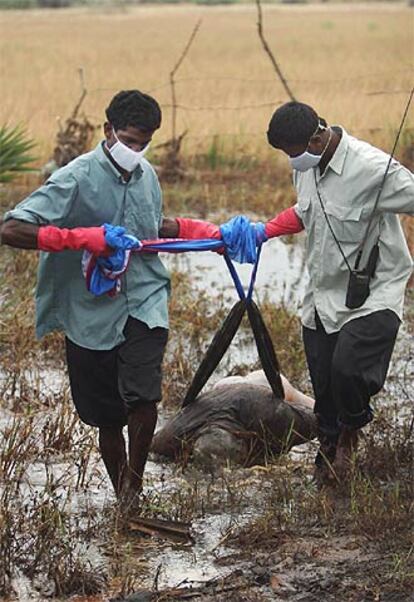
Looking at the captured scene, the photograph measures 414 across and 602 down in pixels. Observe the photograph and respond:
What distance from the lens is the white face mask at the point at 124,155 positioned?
4703mm

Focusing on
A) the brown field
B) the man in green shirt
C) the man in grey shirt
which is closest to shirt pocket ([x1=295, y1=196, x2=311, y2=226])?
the man in grey shirt

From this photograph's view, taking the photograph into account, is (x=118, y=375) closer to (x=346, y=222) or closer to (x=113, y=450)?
(x=113, y=450)

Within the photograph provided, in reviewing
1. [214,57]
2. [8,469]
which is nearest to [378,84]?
[214,57]

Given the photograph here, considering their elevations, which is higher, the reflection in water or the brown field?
the brown field

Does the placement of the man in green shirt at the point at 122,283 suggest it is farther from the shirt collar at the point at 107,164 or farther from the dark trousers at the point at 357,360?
the dark trousers at the point at 357,360

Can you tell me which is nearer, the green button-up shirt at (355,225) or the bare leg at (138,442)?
the bare leg at (138,442)

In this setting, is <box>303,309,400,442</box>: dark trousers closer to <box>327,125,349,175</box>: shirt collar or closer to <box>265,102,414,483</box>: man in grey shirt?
<box>265,102,414,483</box>: man in grey shirt

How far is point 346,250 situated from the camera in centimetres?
Result: 509

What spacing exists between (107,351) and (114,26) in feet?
88.7

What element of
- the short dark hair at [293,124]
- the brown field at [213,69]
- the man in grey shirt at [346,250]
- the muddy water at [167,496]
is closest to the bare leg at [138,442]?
the muddy water at [167,496]

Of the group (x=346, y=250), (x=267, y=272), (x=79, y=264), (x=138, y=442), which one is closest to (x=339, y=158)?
(x=346, y=250)

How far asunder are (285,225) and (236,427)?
965 millimetres

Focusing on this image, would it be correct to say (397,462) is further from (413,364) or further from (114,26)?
(114,26)

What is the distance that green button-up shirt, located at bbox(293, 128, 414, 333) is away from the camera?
499 centimetres
